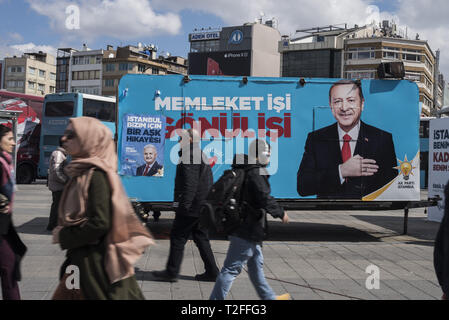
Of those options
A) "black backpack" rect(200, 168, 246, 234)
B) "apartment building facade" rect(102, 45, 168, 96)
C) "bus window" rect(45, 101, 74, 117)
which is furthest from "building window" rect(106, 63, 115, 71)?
"black backpack" rect(200, 168, 246, 234)

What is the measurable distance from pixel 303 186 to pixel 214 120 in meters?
2.14

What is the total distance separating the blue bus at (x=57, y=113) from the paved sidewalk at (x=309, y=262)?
1262cm

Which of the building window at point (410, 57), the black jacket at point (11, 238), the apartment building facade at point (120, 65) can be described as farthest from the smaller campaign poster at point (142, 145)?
the apartment building facade at point (120, 65)

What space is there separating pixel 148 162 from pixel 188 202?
348cm

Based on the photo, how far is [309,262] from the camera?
7.65m

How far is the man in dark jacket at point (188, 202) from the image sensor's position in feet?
20.5

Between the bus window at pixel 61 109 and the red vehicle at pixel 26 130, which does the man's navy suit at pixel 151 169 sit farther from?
the red vehicle at pixel 26 130

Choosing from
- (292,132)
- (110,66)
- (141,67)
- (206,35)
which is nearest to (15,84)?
(110,66)

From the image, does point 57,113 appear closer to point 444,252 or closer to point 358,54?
point 444,252

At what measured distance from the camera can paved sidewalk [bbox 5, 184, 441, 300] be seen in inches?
230

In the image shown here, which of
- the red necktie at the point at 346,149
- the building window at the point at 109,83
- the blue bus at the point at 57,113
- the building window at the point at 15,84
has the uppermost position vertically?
the building window at the point at 15,84

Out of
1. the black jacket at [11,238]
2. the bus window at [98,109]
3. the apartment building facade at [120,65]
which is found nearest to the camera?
the black jacket at [11,238]
